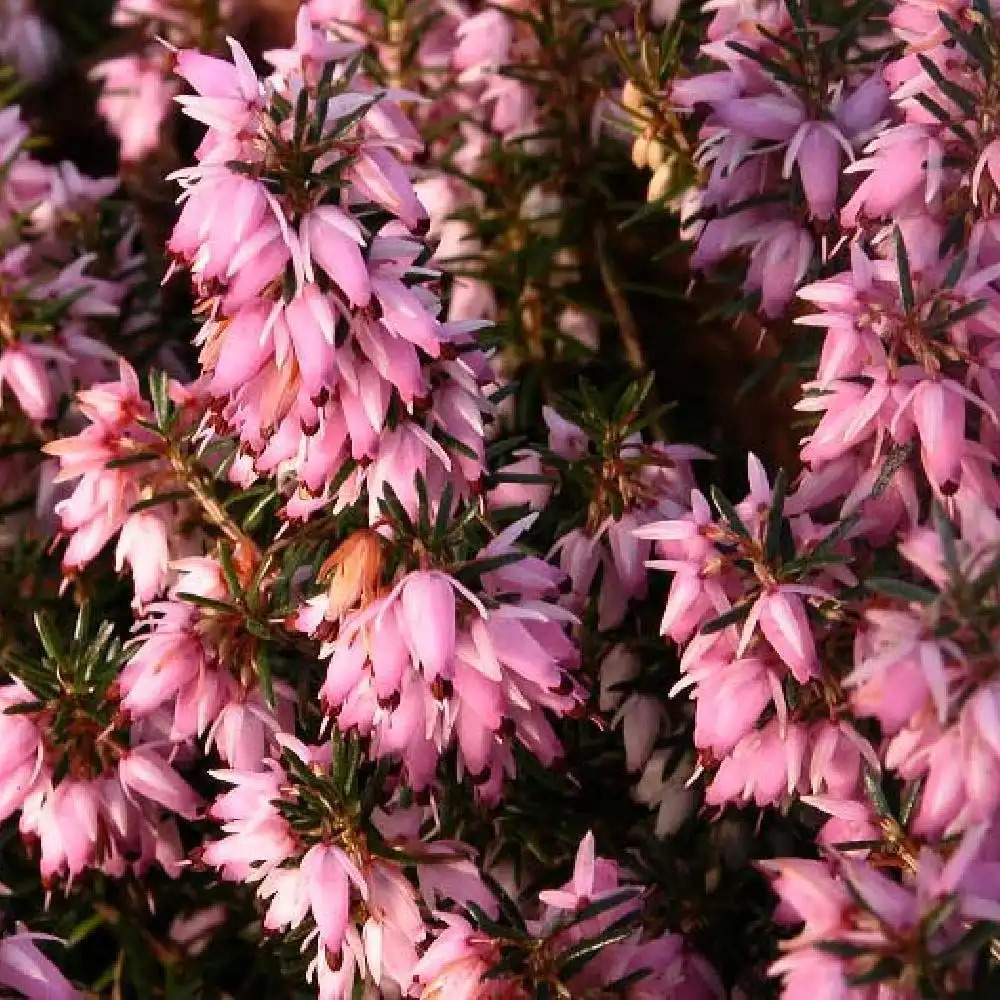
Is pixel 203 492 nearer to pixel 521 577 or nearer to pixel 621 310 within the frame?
pixel 521 577

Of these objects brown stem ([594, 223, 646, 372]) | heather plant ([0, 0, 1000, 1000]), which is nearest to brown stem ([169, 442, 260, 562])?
heather plant ([0, 0, 1000, 1000])

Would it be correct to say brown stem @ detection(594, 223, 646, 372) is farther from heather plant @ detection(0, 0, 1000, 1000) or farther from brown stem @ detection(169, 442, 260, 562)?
brown stem @ detection(169, 442, 260, 562)

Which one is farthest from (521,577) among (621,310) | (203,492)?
(621,310)

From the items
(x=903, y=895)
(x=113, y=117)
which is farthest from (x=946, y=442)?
(x=113, y=117)

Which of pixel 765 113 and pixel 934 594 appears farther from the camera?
pixel 765 113

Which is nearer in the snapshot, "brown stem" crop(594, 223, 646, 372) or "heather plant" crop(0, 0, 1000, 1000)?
"heather plant" crop(0, 0, 1000, 1000)

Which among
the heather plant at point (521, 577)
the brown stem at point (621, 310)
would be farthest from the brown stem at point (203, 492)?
the brown stem at point (621, 310)

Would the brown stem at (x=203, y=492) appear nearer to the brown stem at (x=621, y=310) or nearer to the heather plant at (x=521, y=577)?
the heather plant at (x=521, y=577)

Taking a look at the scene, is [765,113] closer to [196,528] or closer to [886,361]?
[886,361]
